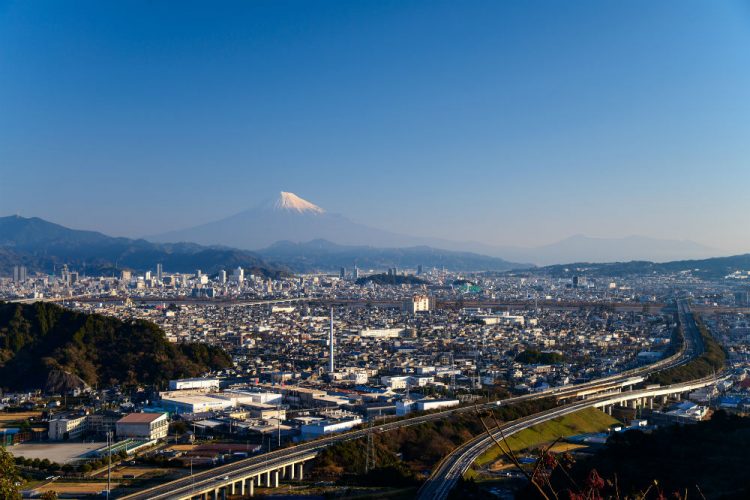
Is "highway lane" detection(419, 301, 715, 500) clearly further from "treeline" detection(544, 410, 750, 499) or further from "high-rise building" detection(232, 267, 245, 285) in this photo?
"high-rise building" detection(232, 267, 245, 285)

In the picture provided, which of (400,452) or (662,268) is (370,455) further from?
(662,268)

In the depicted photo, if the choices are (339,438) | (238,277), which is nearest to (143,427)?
(339,438)

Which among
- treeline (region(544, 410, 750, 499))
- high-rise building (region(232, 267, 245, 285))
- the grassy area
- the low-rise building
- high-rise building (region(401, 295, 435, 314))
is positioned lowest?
the grassy area

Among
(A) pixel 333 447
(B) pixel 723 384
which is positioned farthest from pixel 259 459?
(B) pixel 723 384

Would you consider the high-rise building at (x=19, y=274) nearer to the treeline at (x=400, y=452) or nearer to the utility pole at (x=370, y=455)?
the treeline at (x=400, y=452)

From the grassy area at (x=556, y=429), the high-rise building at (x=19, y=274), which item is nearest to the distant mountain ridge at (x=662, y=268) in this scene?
the high-rise building at (x=19, y=274)

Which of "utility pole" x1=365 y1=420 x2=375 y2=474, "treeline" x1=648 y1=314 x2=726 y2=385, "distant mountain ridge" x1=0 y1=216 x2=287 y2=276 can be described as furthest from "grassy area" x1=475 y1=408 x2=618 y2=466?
"distant mountain ridge" x1=0 y1=216 x2=287 y2=276

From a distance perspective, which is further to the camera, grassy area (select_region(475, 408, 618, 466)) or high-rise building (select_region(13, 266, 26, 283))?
high-rise building (select_region(13, 266, 26, 283))
